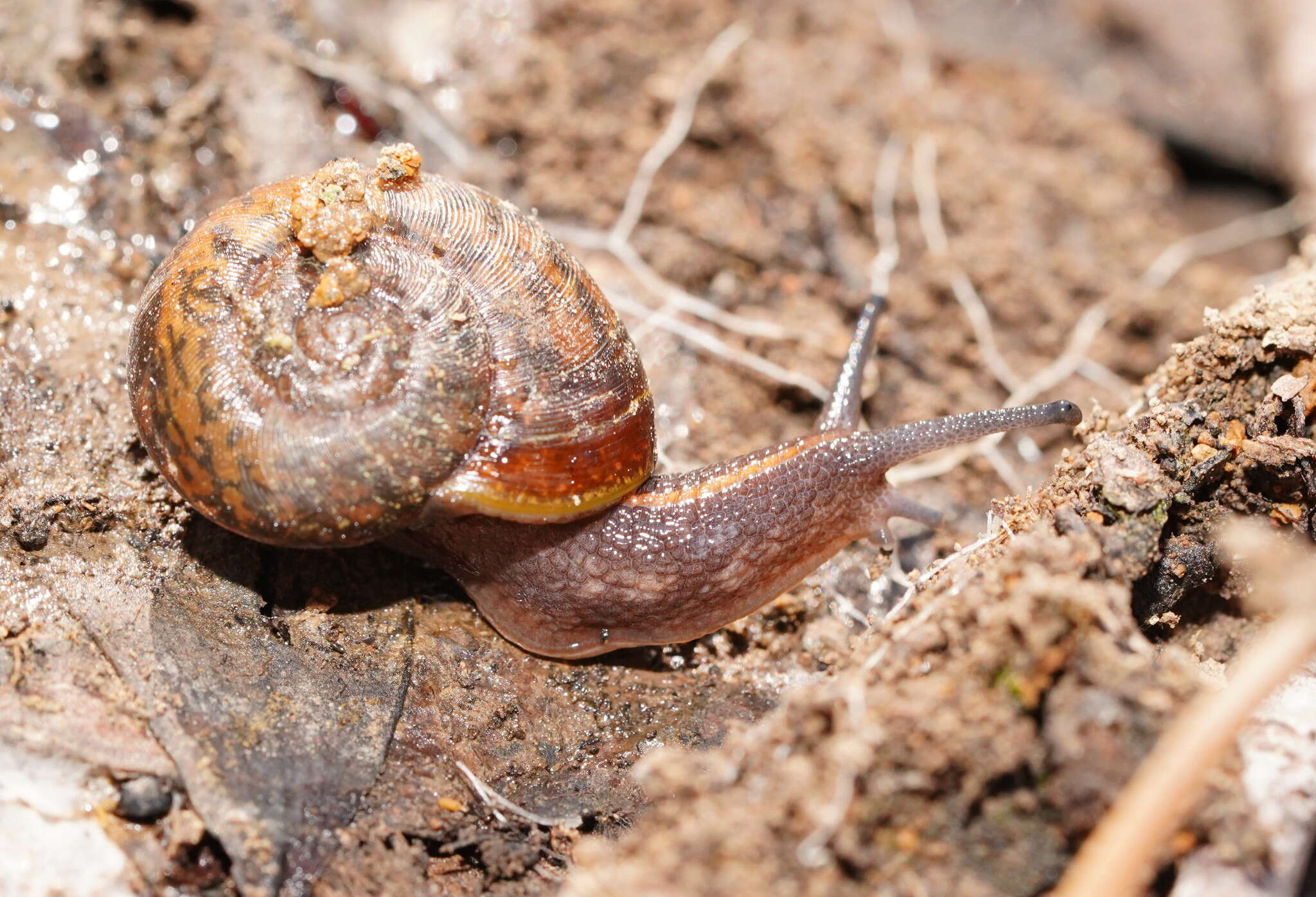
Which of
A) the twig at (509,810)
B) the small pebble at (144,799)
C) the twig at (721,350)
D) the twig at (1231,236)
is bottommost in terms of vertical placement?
the twig at (509,810)

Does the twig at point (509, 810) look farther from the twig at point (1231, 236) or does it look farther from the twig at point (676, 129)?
the twig at point (1231, 236)

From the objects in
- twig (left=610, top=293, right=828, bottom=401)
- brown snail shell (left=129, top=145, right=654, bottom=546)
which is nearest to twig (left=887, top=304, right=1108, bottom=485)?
twig (left=610, top=293, right=828, bottom=401)

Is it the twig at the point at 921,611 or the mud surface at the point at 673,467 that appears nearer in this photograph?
the mud surface at the point at 673,467

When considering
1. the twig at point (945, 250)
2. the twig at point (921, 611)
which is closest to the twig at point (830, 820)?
the twig at point (921, 611)

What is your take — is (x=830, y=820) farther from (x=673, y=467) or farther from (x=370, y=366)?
(x=673, y=467)

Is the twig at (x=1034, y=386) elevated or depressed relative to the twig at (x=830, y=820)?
depressed

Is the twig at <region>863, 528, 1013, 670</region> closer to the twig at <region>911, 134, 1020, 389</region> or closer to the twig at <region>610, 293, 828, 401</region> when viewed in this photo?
the twig at <region>610, 293, 828, 401</region>

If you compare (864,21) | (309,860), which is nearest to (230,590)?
(309,860)

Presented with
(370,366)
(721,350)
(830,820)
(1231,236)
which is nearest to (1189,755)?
(830,820)
